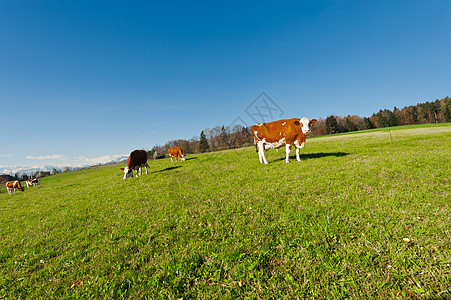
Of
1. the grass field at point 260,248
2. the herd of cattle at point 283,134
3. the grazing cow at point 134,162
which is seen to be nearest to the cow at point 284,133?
the herd of cattle at point 283,134

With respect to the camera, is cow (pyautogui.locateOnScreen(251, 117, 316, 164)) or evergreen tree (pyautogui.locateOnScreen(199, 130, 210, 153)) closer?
cow (pyautogui.locateOnScreen(251, 117, 316, 164))

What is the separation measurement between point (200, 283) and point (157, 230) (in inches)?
100

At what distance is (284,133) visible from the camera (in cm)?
1305

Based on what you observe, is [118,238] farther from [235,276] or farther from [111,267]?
[235,276]

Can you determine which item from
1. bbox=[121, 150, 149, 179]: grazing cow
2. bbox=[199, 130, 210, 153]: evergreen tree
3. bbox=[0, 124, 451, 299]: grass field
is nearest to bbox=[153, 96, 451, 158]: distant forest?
bbox=[199, 130, 210, 153]: evergreen tree

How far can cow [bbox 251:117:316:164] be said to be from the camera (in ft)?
42.2

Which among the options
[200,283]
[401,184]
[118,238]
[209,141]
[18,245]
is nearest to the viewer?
[200,283]

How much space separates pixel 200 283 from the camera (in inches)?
113

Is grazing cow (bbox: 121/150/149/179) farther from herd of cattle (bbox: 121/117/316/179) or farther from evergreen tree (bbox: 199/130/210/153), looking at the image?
evergreen tree (bbox: 199/130/210/153)

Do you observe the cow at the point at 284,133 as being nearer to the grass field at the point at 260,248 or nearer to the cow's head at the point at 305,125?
the cow's head at the point at 305,125

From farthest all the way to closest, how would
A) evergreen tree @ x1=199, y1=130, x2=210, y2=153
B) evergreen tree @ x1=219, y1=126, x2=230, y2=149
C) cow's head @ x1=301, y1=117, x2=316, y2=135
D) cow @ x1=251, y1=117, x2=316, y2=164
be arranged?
1. evergreen tree @ x1=199, y1=130, x2=210, y2=153
2. evergreen tree @ x1=219, y1=126, x2=230, y2=149
3. cow @ x1=251, y1=117, x2=316, y2=164
4. cow's head @ x1=301, y1=117, x2=316, y2=135

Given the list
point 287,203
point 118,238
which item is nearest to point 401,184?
point 287,203

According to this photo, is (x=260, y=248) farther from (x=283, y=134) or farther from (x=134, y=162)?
(x=134, y=162)

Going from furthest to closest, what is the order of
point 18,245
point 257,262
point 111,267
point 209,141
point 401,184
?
point 209,141 → point 401,184 → point 18,245 → point 111,267 → point 257,262
